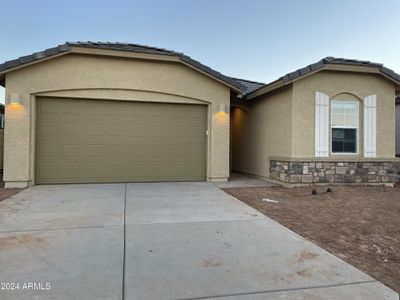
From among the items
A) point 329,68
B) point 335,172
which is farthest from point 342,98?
point 335,172

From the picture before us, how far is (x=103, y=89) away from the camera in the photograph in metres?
9.59

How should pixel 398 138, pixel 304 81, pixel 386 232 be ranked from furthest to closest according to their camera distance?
1. pixel 398 138
2. pixel 304 81
3. pixel 386 232

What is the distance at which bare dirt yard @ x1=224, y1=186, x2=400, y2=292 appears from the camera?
12.4 ft

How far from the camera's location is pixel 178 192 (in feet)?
27.0

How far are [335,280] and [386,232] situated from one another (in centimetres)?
252

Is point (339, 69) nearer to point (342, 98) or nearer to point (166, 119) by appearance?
point (342, 98)

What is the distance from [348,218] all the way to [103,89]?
789cm

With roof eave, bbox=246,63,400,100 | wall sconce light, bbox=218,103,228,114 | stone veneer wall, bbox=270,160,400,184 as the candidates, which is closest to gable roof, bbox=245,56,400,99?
roof eave, bbox=246,63,400,100

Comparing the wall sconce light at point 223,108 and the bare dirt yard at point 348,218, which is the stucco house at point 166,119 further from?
the bare dirt yard at point 348,218

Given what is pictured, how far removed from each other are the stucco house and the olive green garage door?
0.03 meters

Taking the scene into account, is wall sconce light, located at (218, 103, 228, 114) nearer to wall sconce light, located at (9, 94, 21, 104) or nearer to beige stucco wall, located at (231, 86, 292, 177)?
beige stucco wall, located at (231, 86, 292, 177)

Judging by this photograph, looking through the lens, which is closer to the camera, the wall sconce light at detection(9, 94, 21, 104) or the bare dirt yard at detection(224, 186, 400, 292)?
the bare dirt yard at detection(224, 186, 400, 292)

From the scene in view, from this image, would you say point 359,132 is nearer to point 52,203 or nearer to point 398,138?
point 398,138

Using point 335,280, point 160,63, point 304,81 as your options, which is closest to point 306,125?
point 304,81
